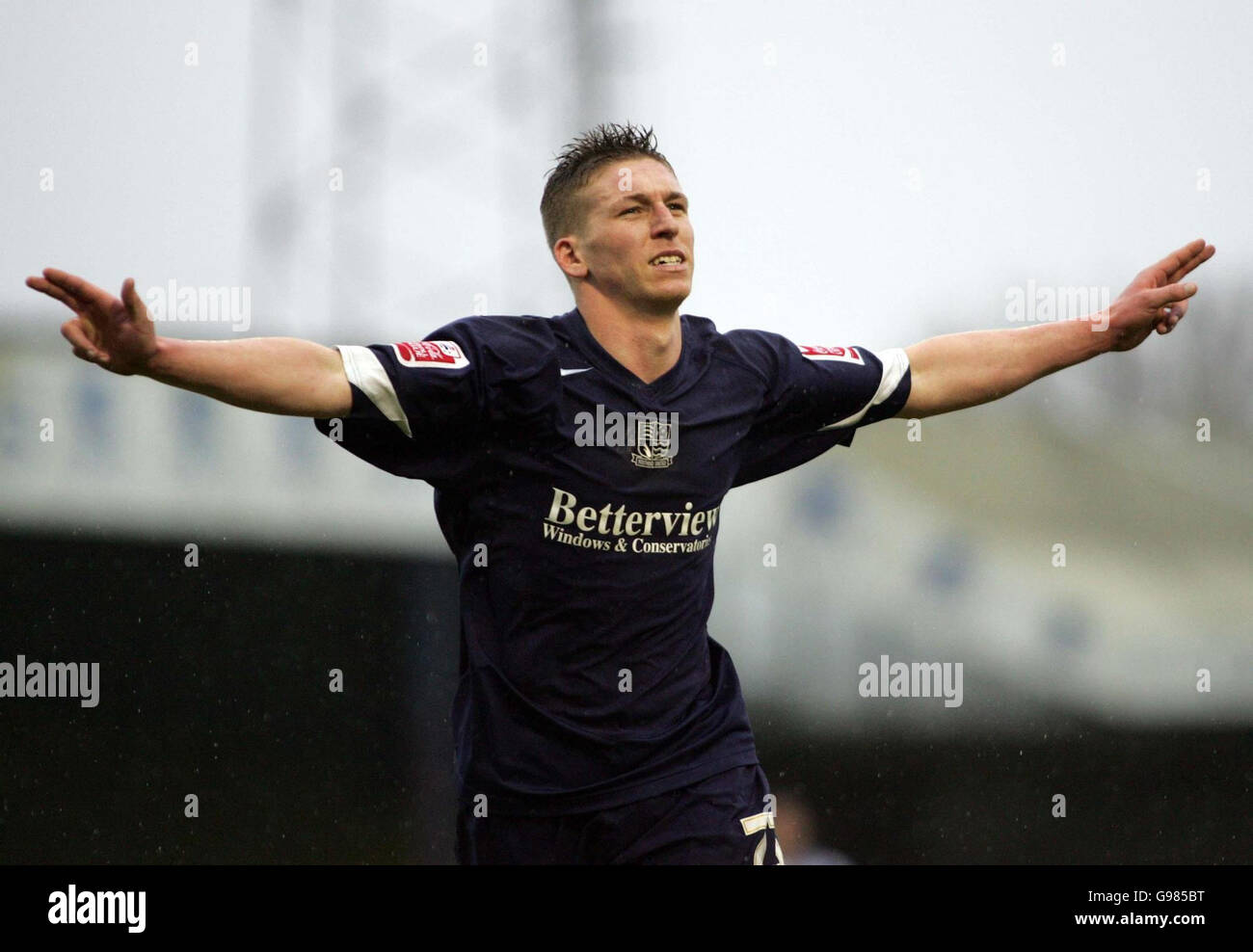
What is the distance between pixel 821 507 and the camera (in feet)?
43.6

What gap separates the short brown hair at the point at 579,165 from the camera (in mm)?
4652

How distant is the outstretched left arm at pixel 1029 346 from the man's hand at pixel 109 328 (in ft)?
7.85

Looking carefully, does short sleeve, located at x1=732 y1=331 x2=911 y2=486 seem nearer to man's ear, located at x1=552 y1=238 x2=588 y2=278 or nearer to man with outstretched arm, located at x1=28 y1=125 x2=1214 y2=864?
man with outstretched arm, located at x1=28 y1=125 x2=1214 y2=864

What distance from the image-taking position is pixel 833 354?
4.69 m

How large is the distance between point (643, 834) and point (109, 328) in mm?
1958

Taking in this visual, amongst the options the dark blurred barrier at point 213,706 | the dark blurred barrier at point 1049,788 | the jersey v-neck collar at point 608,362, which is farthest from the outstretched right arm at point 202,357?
the dark blurred barrier at point 1049,788

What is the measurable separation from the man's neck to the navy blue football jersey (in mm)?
51

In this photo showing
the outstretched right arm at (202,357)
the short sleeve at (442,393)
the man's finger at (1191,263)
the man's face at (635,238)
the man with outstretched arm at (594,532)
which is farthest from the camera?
the man's finger at (1191,263)

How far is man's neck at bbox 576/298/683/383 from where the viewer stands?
438 cm

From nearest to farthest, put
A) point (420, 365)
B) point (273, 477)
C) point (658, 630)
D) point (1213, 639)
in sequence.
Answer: point (420, 365), point (658, 630), point (273, 477), point (1213, 639)

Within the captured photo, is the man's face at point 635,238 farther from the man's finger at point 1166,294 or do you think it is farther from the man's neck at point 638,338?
the man's finger at point 1166,294

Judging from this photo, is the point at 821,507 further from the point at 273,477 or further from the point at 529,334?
the point at 529,334
